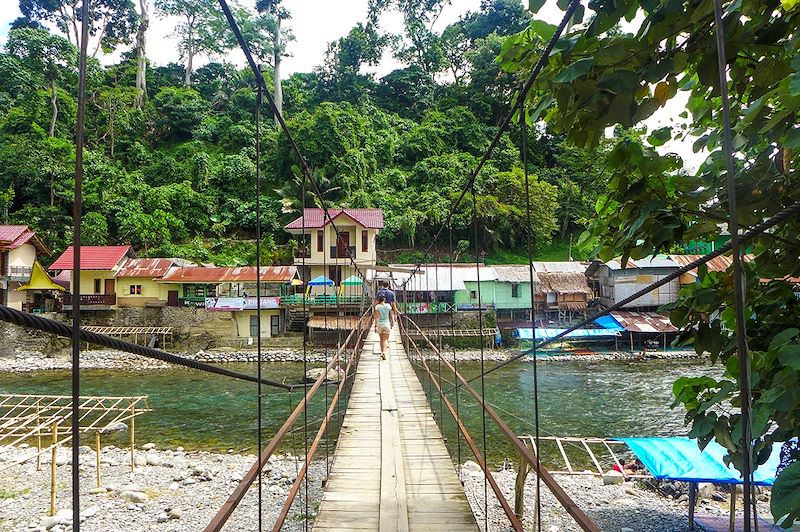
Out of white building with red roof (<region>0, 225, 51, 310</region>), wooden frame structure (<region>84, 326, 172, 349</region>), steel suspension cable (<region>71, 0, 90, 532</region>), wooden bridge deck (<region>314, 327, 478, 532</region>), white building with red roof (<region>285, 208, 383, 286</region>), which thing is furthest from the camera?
white building with red roof (<region>285, 208, 383, 286</region>)

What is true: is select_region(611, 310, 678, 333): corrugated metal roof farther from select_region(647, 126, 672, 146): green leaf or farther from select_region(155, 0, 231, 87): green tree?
select_region(155, 0, 231, 87): green tree

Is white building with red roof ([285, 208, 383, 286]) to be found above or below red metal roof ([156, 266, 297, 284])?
above

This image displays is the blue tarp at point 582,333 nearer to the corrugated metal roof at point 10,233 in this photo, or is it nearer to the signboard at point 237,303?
the signboard at point 237,303

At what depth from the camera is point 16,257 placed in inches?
601

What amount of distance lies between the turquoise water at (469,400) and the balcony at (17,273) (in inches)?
120

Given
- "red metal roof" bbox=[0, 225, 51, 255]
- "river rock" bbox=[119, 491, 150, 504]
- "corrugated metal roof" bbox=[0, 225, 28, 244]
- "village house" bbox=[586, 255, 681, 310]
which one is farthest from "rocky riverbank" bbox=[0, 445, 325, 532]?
"village house" bbox=[586, 255, 681, 310]

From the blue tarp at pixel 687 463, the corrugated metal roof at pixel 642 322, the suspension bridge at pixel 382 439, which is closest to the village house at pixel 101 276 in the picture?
the suspension bridge at pixel 382 439

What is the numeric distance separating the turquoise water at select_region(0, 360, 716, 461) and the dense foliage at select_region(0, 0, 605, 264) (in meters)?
6.18

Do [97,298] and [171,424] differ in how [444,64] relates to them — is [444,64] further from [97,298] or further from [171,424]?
[171,424]

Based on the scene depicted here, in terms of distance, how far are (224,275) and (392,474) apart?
1567cm

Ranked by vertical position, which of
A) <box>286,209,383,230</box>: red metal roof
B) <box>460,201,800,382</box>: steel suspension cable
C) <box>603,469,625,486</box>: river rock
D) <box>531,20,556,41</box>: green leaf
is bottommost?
<box>603,469,625,486</box>: river rock

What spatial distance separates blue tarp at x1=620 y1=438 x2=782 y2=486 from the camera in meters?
5.43

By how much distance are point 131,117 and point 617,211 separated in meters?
30.0

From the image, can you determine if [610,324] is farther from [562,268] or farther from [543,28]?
[543,28]
